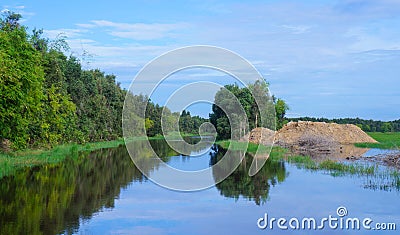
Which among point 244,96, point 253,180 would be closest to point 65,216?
point 253,180

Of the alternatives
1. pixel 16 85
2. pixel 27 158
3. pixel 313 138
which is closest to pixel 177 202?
pixel 16 85

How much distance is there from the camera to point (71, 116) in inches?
1661

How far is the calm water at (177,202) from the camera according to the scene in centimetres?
1128

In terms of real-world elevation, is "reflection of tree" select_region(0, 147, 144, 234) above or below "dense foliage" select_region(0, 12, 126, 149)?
below

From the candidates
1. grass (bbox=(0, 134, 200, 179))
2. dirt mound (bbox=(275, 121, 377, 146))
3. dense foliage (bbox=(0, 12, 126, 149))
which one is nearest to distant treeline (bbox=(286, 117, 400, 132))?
dirt mound (bbox=(275, 121, 377, 146))

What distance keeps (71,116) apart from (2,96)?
2130cm

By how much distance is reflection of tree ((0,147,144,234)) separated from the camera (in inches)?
436

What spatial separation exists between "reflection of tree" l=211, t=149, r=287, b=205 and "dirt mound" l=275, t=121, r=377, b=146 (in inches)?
859

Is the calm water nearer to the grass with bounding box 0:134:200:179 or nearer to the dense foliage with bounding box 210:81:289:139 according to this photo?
the grass with bounding box 0:134:200:179

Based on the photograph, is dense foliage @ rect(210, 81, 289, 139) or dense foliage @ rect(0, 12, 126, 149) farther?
dense foliage @ rect(210, 81, 289, 139)

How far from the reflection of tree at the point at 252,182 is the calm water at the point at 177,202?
0.04 m

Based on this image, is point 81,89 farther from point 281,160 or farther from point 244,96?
point 281,160

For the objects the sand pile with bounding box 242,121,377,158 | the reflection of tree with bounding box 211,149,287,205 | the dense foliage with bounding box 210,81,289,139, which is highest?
the dense foliage with bounding box 210,81,289,139

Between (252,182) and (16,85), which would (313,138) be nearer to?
(252,182)
